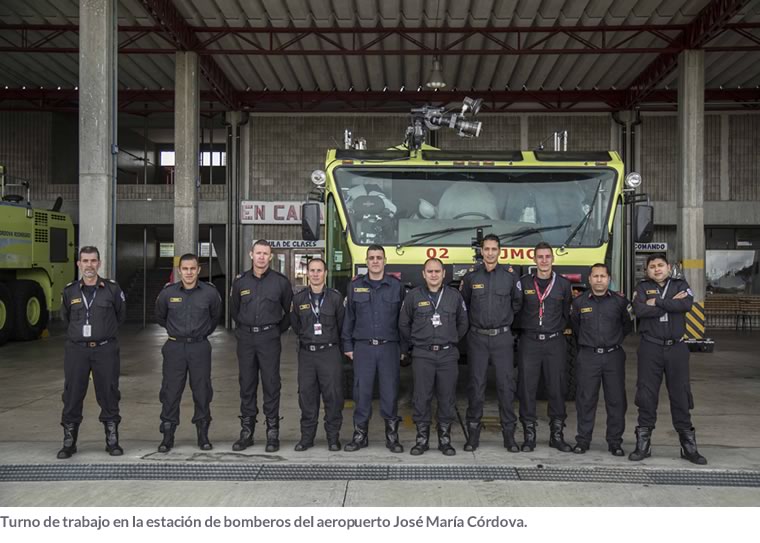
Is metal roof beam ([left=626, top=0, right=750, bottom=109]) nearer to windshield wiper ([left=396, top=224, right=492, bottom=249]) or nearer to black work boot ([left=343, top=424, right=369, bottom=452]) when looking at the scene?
windshield wiper ([left=396, top=224, right=492, bottom=249])

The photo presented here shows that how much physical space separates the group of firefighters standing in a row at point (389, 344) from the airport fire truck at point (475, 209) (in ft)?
4.17

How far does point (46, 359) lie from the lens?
12555 mm

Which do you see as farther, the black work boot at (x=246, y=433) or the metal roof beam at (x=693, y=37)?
the metal roof beam at (x=693, y=37)

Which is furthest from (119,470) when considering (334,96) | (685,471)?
(334,96)

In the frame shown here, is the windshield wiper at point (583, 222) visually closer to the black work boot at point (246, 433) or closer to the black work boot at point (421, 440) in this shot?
the black work boot at point (421, 440)

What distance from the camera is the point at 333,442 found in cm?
602

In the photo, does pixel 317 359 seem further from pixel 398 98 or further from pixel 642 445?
pixel 398 98

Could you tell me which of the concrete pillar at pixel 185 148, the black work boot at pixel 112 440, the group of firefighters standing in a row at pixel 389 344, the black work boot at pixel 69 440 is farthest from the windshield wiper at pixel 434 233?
the concrete pillar at pixel 185 148

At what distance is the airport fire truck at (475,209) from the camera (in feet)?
24.3

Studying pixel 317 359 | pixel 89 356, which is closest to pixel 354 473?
pixel 317 359

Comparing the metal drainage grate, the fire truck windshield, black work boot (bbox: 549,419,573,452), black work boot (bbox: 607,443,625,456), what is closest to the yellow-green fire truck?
the fire truck windshield

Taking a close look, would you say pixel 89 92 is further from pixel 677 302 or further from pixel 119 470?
pixel 677 302

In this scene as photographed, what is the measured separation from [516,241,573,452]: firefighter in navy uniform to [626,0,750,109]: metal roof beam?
8986mm

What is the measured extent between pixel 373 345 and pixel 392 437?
769mm
